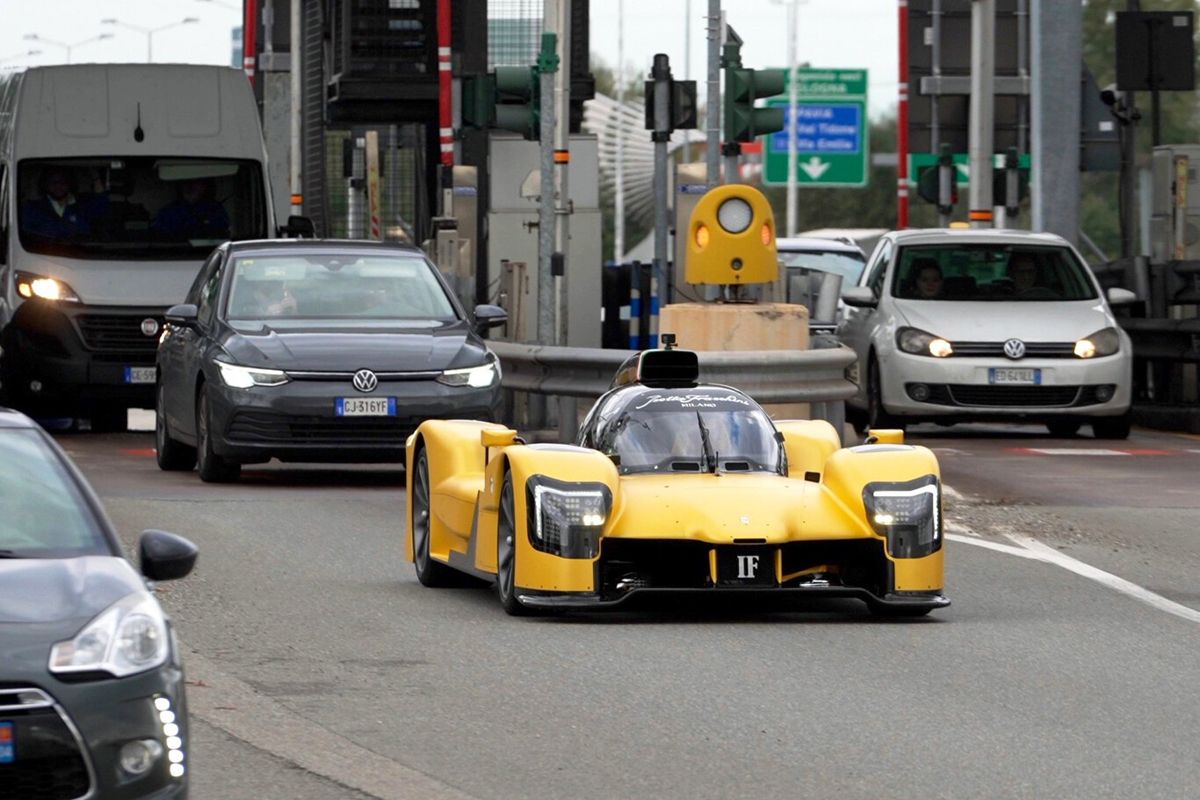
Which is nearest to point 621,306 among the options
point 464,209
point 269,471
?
point 464,209

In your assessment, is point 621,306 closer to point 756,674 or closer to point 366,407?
point 366,407

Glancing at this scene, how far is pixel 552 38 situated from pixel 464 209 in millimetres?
5497

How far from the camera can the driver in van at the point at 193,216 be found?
82.5ft

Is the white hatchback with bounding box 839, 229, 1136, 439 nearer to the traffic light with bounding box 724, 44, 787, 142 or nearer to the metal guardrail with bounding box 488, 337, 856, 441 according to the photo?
the metal guardrail with bounding box 488, 337, 856, 441

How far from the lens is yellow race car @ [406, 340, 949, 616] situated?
11.5 meters

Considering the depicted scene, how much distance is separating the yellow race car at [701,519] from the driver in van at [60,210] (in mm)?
12901

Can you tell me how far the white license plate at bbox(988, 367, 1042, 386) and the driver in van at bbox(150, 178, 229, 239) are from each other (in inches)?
253

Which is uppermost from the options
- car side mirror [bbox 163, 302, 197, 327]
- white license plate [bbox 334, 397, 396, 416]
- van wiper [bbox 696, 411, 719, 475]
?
car side mirror [bbox 163, 302, 197, 327]

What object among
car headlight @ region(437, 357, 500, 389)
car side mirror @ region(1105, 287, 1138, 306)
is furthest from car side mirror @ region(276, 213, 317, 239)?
car headlight @ region(437, 357, 500, 389)

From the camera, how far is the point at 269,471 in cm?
2044

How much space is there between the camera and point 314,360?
60.2 ft

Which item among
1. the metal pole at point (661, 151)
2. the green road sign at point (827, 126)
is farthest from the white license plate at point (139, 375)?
the green road sign at point (827, 126)

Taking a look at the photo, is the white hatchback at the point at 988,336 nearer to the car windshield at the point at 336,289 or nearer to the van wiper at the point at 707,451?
the car windshield at the point at 336,289

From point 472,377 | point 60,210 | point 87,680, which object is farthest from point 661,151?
point 87,680
